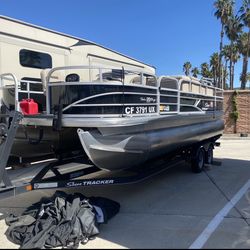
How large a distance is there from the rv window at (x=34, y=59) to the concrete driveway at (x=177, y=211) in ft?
7.53

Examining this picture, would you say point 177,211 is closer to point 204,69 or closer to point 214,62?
point 214,62

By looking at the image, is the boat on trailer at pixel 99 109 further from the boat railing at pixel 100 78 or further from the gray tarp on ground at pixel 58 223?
the gray tarp on ground at pixel 58 223

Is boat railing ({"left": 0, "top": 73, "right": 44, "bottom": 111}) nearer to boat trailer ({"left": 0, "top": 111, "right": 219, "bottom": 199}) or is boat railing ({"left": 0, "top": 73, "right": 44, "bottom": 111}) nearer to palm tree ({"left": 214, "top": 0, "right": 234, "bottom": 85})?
boat trailer ({"left": 0, "top": 111, "right": 219, "bottom": 199})

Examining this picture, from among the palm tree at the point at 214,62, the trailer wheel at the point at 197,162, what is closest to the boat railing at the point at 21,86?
the trailer wheel at the point at 197,162

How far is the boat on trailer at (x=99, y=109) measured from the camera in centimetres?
532

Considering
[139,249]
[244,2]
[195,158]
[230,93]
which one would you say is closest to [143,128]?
[139,249]

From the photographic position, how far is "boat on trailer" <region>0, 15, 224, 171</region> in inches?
209

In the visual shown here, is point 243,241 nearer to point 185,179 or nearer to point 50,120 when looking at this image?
point 50,120

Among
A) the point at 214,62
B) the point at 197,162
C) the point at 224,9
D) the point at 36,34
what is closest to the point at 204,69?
the point at 214,62

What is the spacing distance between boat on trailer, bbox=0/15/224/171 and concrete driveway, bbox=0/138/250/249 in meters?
0.78

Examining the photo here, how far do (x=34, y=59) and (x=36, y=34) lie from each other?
1.47ft

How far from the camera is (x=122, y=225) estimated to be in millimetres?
5258

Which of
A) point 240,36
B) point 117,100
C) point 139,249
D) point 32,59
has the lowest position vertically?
point 139,249

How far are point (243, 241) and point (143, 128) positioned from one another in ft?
7.10
